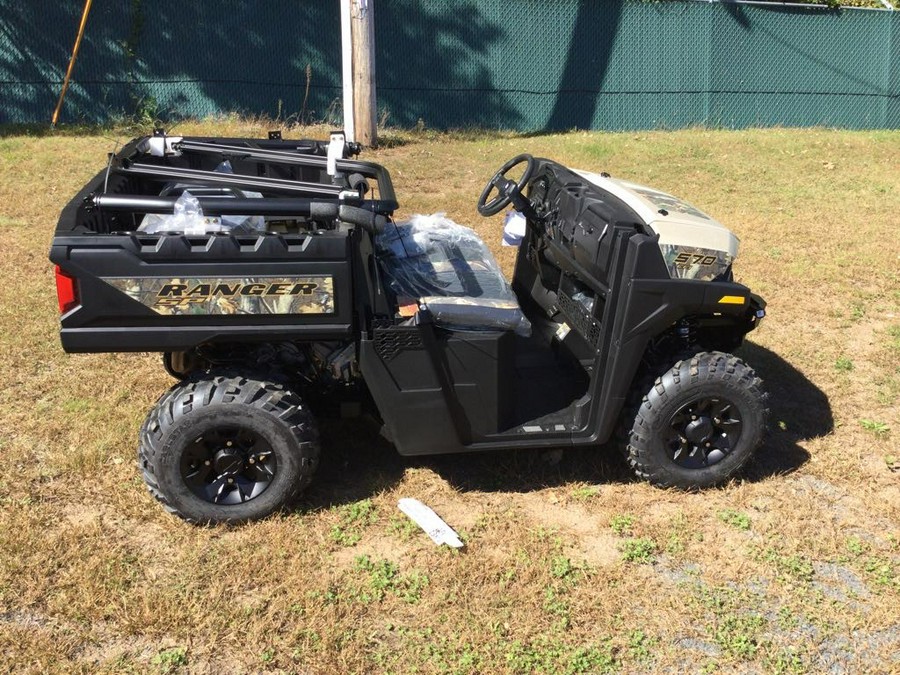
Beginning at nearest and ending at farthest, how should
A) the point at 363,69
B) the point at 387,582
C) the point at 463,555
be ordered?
the point at 387,582, the point at 463,555, the point at 363,69

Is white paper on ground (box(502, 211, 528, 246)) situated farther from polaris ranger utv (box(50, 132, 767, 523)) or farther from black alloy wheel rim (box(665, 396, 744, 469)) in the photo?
black alloy wheel rim (box(665, 396, 744, 469))

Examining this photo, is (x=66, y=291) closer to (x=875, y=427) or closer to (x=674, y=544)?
(x=674, y=544)

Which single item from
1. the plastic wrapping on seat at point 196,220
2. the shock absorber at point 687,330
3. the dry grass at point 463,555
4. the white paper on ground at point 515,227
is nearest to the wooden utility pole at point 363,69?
the dry grass at point 463,555

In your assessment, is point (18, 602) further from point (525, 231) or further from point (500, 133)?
point (500, 133)

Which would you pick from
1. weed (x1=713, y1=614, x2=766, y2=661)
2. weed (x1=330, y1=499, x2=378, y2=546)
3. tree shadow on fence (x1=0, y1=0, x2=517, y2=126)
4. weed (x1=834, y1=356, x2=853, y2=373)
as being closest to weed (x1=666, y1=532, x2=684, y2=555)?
weed (x1=713, y1=614, x2=766, y2=661)

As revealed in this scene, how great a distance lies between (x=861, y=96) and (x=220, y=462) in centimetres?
1443

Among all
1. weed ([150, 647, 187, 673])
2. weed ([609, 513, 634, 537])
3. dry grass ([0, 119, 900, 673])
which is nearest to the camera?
weed ([150, 647, 187, 673])

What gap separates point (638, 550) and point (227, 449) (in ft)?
5.80

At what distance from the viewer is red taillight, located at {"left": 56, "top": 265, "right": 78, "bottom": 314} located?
3281 millimetres

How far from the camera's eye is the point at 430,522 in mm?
3816

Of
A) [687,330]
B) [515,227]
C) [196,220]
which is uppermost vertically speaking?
→ [196,220]

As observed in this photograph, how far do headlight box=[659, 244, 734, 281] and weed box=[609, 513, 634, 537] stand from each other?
3.57 feet

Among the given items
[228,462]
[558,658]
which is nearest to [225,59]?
[228,462]

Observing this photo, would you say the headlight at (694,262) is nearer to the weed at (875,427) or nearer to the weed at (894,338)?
the weed at (875,427)
